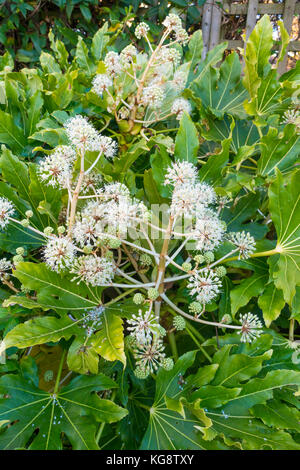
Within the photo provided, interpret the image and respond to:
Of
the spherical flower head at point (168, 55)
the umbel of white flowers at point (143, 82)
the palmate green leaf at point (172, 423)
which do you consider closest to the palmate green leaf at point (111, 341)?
the palmate green leaf at point (172, 423)

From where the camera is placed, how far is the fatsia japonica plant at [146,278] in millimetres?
626

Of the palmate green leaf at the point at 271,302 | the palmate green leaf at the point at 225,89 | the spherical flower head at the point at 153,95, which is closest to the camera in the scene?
the palmate green leaf at the point at 271,302

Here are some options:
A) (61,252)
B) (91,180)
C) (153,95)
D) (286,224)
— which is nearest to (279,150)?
(286,224)

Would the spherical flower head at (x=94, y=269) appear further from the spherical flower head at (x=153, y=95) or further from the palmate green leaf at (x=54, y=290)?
the spherical flower head at (x=153, y=95)

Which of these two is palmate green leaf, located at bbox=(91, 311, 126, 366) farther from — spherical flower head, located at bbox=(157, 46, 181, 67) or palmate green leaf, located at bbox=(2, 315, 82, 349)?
spherical flower head, located at bbox=(157, 46, 181, 67)

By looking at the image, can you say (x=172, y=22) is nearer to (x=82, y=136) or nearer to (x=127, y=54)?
(x=127, y=54)

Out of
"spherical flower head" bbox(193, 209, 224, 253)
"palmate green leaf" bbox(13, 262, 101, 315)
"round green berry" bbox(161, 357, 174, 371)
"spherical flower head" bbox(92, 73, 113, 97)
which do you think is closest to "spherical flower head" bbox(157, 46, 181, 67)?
"spherical flower head" bbox(92, 73, 113, 97)

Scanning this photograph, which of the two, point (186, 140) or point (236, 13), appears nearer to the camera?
point (186, 140)

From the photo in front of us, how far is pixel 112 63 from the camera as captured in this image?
847 mm

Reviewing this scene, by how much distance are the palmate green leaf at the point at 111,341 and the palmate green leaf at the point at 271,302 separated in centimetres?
28

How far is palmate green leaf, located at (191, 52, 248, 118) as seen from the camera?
1.00 metres

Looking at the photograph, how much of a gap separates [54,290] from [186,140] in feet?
1.25
